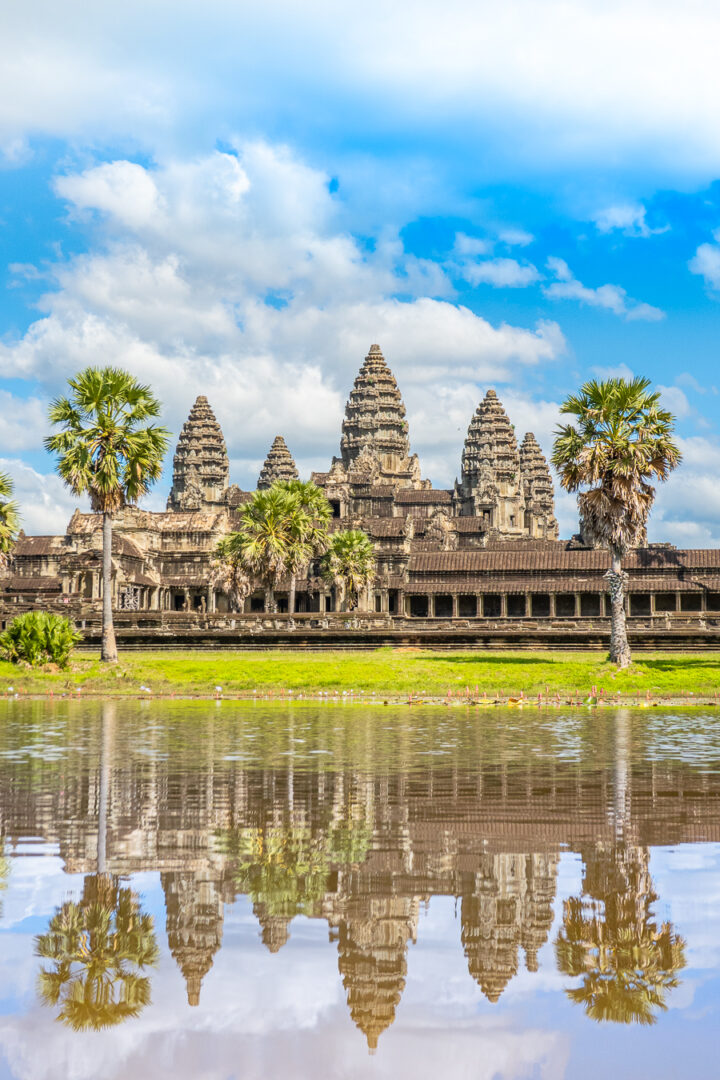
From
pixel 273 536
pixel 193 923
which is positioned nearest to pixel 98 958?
pixel 193 923

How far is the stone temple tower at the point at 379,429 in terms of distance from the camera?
146 m

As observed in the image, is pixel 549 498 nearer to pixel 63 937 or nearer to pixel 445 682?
pixel 445 682

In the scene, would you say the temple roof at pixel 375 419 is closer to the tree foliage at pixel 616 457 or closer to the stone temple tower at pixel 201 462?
the stone temple tower at pixel 201 462

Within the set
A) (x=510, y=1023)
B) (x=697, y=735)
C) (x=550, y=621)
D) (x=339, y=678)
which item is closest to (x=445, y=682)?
(x=339, y=678)

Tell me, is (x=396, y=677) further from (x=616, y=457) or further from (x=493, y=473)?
(x=493, y=473)

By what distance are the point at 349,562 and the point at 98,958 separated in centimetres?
7511

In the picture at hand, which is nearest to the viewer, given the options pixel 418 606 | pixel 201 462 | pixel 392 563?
pixel 418 606

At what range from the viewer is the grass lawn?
39.6 m

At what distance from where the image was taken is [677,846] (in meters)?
11.6

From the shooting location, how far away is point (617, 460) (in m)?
48.4

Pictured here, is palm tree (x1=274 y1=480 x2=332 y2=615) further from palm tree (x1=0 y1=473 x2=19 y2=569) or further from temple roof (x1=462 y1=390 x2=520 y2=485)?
temple roof (x1=462 y1=390 x2=520 y2=485)

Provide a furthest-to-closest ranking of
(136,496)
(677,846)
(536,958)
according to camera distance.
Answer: (136,496), (677,846), (536,958)

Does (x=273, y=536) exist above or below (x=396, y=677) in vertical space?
above

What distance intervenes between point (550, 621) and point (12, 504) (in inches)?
1350
